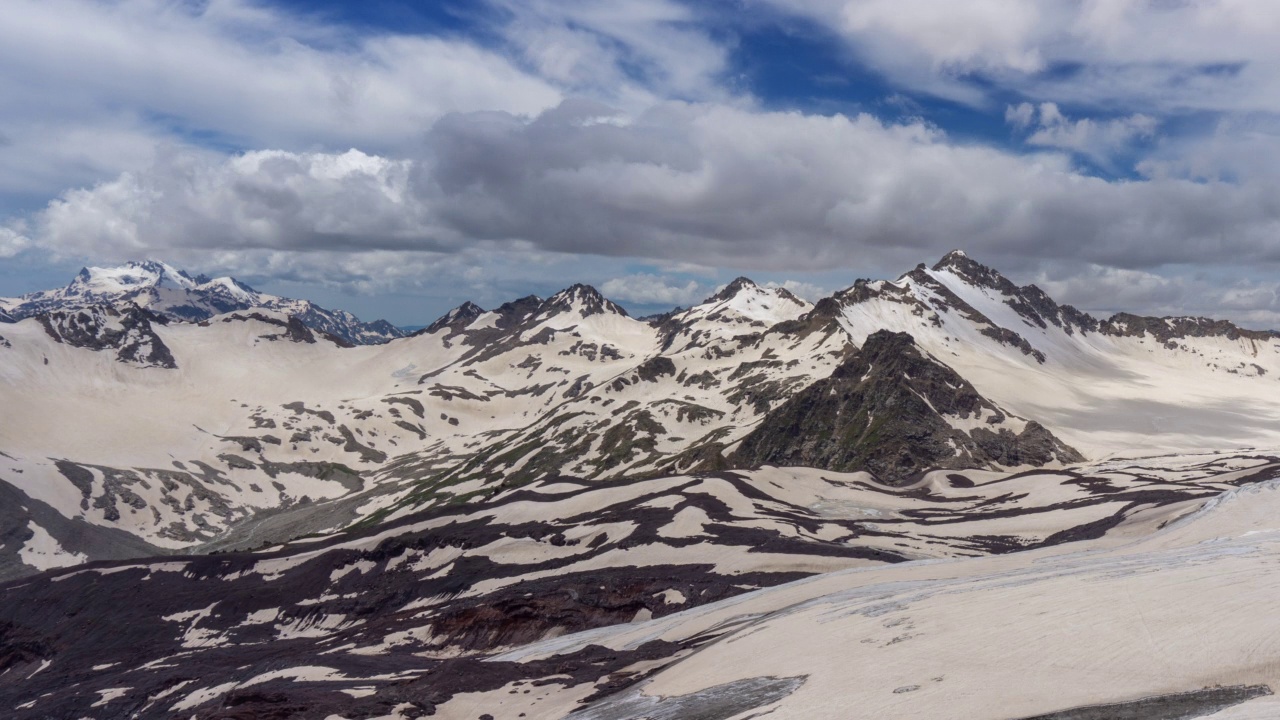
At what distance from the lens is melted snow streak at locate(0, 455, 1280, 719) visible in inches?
1743

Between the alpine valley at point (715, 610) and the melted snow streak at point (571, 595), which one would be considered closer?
the alpine valley at point (715, 610)

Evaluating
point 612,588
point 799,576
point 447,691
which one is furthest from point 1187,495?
point 447,691

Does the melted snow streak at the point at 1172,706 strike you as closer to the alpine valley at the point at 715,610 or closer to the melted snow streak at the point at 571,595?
the alpine valley at the point at 715,610

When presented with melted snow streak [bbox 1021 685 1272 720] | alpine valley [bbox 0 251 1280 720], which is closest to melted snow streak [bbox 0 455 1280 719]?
alpine valley [bbox 0 251 1280 720]

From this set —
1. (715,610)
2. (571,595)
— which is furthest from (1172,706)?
(571,595)

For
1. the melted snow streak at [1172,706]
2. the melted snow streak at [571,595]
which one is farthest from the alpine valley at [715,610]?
the melted snow streak at [571,595]

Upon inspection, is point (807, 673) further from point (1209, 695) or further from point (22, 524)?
point (22, 524)

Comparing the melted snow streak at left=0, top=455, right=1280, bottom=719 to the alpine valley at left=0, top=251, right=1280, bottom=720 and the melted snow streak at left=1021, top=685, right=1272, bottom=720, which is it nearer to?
the alpine valley at left=0, top=251, right=1280, bottom=720

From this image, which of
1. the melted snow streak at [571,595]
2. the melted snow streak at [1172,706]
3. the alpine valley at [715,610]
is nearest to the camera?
the melted snow streak at [1172,706]

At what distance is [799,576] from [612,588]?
16912mm

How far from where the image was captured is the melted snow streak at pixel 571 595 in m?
44.3

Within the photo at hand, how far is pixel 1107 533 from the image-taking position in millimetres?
85625

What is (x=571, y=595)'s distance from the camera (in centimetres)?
7238

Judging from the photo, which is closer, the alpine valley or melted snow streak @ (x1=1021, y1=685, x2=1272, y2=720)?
melted snow streak @ (x1=1021, y1=685, x2=1272, y2=720)
